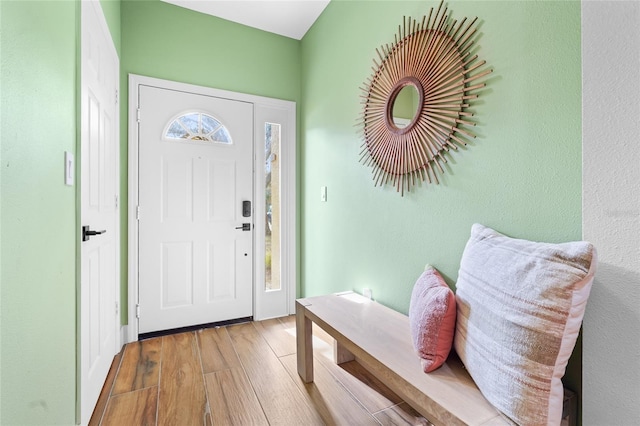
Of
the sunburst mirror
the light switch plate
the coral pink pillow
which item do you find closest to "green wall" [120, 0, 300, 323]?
the light switch plate

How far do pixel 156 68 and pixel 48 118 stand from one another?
5.27ft

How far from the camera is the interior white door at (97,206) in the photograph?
A: 1382mm

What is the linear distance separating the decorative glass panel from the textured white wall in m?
2.36

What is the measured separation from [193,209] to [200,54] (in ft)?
4.33

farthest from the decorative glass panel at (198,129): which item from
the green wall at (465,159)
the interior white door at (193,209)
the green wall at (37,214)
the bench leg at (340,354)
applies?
the bench leg at (340,354)

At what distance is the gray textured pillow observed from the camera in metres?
0.77

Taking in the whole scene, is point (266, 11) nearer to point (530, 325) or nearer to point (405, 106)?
point (405, 106)

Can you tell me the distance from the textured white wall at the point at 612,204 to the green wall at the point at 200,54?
237cm

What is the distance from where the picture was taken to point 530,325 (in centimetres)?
80

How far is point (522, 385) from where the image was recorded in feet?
2.60

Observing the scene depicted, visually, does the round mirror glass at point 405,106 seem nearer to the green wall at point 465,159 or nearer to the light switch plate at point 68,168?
the green wall at point 465,159

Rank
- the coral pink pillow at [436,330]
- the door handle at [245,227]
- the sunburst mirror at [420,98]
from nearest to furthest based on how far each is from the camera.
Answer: the coral pink pillow at [436,330] → the sunburst mirror at [420,98] → the door handle at [245,227]

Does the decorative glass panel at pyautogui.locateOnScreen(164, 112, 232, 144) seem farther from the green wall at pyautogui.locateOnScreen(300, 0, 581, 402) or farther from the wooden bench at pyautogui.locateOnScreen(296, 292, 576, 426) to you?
the wooden bench at pyautogui.locateOnScreen(296, 292, 576, 426)

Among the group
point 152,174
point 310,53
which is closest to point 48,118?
point 152,174
